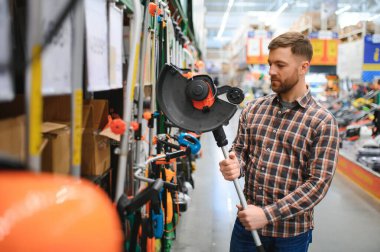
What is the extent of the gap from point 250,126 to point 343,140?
7205mm

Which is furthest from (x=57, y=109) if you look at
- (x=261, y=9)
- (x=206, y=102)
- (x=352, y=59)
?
(x=261, y=9)

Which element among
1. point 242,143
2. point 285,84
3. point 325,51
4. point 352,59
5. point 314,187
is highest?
point 325,51

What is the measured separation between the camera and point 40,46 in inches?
31.8

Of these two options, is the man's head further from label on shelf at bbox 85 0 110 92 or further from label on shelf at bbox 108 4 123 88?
label on shelf at bbox 85 0 110 92

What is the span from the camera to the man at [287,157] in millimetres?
1674

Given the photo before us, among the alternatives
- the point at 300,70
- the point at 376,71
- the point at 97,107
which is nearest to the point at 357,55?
the point at 376,71

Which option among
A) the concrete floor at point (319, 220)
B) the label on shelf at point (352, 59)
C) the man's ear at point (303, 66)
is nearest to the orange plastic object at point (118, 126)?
the man's ear at point (303, 66)

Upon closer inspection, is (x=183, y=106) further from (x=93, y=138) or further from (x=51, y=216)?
(x=51, y=216)

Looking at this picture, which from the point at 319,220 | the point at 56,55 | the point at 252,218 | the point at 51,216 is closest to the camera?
the point at 51,216

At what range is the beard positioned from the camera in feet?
6.05

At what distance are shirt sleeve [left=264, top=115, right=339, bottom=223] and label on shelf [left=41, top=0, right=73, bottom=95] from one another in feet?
3.56

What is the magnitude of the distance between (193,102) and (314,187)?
2.27 ft

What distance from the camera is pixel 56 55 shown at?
3.25ft

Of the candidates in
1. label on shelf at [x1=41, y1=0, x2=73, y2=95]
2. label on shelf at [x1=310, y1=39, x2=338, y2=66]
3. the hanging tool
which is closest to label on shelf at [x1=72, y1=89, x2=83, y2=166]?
label on shelf at [x1=41, y1=0, x2=73, y2=95]
